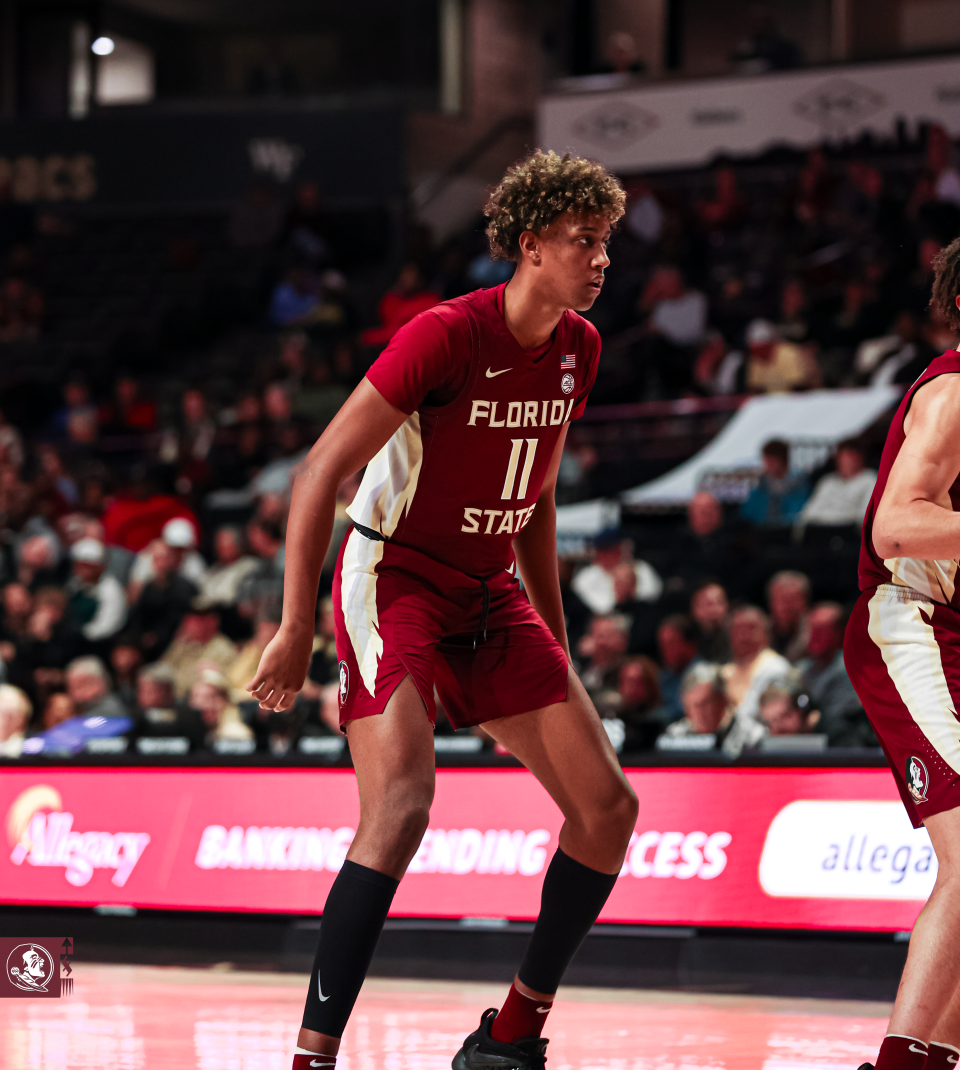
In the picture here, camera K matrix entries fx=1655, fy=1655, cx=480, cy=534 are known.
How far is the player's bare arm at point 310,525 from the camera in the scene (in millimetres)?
3545

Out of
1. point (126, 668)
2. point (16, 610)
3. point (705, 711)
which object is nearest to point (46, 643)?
point (126, 668)

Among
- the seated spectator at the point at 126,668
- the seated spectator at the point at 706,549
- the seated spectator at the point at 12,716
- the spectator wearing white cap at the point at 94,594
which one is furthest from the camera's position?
the spectator wearing white cap at the point at 94,594

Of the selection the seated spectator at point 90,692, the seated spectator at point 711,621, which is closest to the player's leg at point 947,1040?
the seated spectator at point 711,621

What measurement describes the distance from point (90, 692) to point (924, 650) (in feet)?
21.2

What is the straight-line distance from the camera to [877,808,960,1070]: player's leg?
342cm

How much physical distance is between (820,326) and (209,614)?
535cm

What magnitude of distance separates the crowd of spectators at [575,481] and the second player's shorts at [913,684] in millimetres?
3059

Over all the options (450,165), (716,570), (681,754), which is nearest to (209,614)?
(716,570)

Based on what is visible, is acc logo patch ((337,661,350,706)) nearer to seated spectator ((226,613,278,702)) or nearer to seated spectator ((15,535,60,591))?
seated spectator ((226,613,278,702))

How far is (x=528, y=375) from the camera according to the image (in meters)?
4.01

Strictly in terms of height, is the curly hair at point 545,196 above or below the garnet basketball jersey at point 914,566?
above

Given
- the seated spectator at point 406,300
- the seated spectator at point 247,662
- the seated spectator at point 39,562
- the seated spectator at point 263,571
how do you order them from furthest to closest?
the seated spectator at point 406,300, the seated spectator at point 39,562, the seated spectator at point 263,571, the seated spectator at point 247,662

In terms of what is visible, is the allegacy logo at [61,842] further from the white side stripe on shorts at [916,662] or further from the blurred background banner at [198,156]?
the blurred background banner at [198,156]

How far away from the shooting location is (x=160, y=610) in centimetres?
1084
